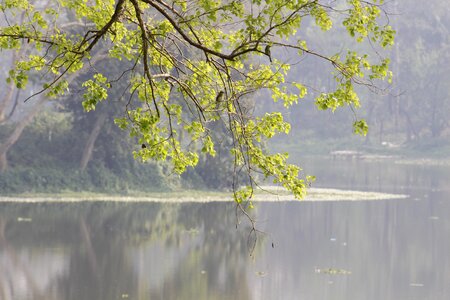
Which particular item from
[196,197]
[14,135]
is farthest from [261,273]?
[196,197]

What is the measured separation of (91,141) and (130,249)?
45.9ft

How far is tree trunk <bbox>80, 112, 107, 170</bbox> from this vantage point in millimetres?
40594

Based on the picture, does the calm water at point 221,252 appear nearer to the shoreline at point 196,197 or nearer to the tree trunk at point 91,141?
the shoreline at point 196,197

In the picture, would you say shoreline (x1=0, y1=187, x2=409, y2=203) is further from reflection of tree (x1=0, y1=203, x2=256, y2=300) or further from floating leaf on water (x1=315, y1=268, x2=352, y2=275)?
floating leaf on water (x1=315, y1=268, x2=352, y2=275)

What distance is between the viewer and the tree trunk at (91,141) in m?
40.6

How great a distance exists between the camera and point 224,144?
45.3 meters

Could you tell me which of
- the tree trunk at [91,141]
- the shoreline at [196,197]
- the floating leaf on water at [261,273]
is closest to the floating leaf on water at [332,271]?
the floating leaf on water at [261,273]

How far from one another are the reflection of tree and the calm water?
3 centimetres

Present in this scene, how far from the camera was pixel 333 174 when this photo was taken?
5947 cm

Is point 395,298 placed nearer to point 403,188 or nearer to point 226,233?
point 226,233

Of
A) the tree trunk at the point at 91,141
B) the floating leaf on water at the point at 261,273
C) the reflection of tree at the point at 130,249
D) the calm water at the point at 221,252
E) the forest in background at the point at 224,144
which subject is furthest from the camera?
the tree trunk at the point at 91,141

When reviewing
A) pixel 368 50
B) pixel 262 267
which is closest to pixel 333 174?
pixel 262 267

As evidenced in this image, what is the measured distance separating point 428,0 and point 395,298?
266ft

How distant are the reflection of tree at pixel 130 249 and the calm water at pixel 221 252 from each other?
3 centimetres
